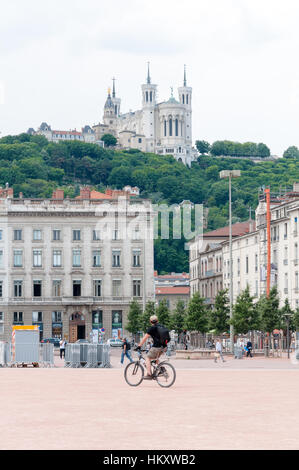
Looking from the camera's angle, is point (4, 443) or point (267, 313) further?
point (267, 313)

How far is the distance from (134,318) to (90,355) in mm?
56859

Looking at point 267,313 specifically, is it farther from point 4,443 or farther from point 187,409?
point 4,443

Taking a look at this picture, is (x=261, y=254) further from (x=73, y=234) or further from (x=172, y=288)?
(x=172, y=288)

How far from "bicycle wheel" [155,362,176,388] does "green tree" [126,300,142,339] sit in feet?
244

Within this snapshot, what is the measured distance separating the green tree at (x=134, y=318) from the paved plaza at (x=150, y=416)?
239 ft

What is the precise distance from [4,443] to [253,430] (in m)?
3.74

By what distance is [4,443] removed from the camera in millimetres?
12414

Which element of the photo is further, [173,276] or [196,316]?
[173,276]

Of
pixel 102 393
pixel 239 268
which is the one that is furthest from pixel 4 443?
pixel 239 268

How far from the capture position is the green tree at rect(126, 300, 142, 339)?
99000mm

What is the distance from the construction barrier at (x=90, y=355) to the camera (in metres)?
42.8

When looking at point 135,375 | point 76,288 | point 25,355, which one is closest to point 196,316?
point 76,288

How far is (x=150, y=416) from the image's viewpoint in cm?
1619

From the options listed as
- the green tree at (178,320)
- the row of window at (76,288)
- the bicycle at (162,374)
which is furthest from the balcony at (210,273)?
the bicycle at (162,374)
